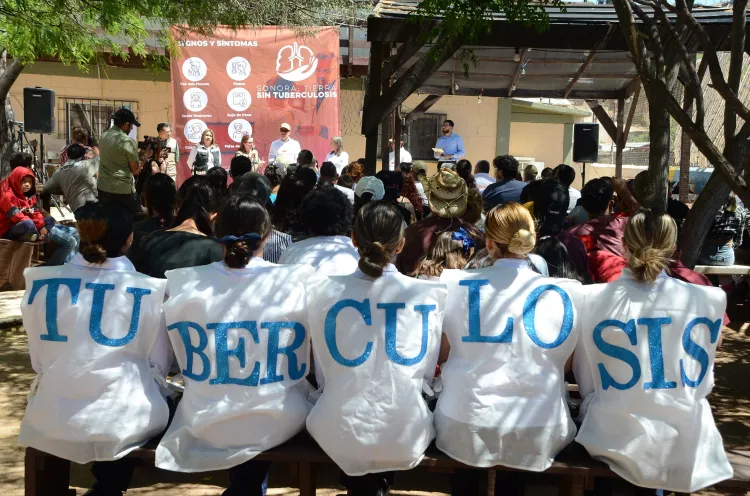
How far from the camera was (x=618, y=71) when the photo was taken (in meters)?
11.9

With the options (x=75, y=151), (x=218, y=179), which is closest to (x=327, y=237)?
(x=218, y=179)

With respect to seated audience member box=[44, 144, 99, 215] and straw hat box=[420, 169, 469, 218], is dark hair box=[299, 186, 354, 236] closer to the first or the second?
straw hat box=[420, 169, 469, 218]

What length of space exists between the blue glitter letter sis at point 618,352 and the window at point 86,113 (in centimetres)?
1629

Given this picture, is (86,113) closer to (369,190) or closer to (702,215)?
(369,190)

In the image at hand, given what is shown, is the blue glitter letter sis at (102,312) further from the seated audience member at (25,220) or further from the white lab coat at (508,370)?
the seated audience member at (25,220)

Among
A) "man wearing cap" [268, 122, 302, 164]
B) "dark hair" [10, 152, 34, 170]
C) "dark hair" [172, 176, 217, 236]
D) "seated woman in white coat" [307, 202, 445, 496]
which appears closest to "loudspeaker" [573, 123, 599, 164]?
"man wearing cap" [268, 122, 302, 164]

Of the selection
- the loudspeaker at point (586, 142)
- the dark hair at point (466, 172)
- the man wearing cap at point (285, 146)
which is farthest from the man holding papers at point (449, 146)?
the dark hair at point (466, 172)

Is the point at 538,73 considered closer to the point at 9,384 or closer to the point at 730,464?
the point at 9,384

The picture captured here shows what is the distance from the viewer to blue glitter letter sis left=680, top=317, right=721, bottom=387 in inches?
123

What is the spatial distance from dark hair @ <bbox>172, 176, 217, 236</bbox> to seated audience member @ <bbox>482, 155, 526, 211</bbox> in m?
3.49

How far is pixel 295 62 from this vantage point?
13.2 metres

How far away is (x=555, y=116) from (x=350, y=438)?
20.2 meters

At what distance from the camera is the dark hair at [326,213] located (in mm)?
4309

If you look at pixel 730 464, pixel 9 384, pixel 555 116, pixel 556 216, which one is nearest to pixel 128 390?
pixel 730 464
